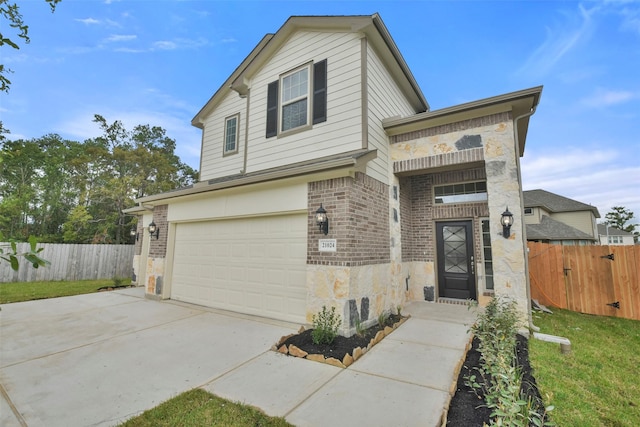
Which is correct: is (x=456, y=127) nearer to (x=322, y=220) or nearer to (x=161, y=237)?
(x=322, y=220)

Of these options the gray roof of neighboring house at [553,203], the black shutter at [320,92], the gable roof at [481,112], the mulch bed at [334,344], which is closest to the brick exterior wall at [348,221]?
the mulch bed at [334,344]

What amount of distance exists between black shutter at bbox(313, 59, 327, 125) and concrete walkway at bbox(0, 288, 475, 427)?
4495 mm

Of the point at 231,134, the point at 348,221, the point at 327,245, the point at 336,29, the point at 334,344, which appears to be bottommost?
the point at 334,344

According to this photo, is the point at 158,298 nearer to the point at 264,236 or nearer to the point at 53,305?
the point at 53,305

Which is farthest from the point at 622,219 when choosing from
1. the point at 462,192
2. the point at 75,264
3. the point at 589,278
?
the point at 75,264

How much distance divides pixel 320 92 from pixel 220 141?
4.12 meters

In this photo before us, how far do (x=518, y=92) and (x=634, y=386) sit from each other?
15.2 ft

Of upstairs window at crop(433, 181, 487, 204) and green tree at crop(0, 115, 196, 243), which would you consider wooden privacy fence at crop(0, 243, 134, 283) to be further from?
upstairs window at crop(433, 181, 487, 204)

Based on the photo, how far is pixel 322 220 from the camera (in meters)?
5.05

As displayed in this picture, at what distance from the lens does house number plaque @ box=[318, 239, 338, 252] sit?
500cm

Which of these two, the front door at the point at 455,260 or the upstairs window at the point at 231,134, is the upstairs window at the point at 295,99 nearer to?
the upstairs window at the point at 231,134

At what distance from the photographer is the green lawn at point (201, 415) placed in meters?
2.57

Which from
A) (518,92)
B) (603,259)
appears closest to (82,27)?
(518,92)

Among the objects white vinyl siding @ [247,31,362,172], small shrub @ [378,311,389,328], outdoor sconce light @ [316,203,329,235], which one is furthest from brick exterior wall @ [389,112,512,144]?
small shrub @ [378,311,389,328]
